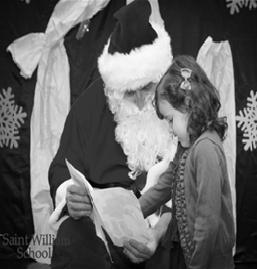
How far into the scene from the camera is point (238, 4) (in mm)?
2805

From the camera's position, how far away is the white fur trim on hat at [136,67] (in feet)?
6.59

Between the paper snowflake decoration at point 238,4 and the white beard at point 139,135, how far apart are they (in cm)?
106

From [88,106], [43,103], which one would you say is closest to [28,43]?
[43,103]

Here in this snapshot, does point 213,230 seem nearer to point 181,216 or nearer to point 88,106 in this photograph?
point 181,216

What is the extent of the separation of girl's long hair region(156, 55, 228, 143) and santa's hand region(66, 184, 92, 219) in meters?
0.45

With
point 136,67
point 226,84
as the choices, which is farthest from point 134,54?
point 226,84

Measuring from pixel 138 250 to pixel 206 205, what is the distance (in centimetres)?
45

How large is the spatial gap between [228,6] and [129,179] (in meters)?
1.34

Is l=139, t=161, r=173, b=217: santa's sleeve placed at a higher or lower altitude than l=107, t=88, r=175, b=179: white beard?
lower

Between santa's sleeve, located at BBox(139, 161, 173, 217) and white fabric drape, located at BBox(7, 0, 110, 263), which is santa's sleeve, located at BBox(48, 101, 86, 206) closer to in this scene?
A: santa's sleeve, located at BBox(139, 161, 173, 217)

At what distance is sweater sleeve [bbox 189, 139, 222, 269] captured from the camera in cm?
140

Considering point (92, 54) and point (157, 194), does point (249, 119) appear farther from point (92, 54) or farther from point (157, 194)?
point (157, 194)

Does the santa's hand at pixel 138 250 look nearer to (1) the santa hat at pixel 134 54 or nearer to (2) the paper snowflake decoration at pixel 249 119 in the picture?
(1) the santa hat at pixel 134 54

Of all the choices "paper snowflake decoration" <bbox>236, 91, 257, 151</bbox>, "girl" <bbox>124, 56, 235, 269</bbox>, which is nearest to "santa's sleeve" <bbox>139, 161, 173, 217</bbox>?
"girl" <bbox>124, 56, 235, 269</bbox>
